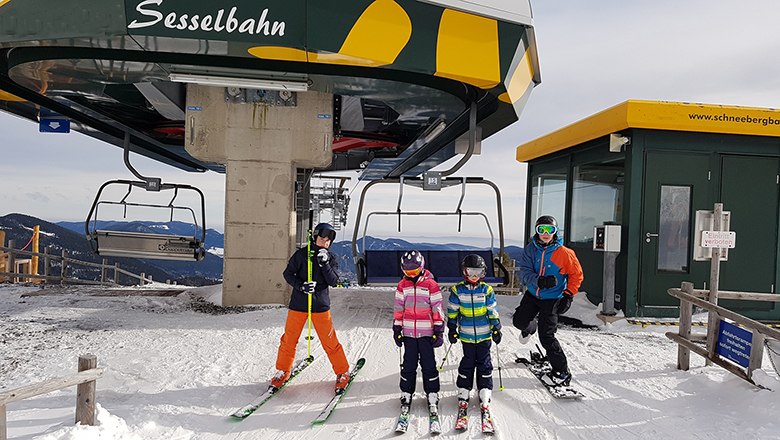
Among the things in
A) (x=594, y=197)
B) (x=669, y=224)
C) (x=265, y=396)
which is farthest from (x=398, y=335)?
(x=594, y=197)

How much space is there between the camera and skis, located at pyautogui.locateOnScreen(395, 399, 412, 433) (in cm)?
402

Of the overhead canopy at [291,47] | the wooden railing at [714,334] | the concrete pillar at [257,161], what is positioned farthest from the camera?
the concrete pillar at [257,161]

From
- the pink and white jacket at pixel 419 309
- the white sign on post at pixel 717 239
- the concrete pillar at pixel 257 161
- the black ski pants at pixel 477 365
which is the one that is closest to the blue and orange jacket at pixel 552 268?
the black ski pants at pixel 477 365

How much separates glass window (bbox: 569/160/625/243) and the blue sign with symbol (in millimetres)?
10970

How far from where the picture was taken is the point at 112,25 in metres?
6.22

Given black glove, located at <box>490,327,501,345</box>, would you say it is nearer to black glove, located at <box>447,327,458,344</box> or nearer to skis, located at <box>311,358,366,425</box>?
black glove, located at <box>447,327,458,344</box>

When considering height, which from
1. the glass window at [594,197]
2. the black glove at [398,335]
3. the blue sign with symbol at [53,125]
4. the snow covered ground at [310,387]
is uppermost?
the blue sign with symbol at [53,125]

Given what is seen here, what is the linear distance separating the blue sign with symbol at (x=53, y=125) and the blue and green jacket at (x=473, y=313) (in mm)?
10302

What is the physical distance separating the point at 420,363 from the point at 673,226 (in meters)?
6.26

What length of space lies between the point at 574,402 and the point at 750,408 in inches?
60.7

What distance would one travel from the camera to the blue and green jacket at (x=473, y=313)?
14.2 ft

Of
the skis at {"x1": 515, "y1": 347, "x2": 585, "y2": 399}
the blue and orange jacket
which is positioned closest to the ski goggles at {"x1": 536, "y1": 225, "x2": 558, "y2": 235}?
the blue and orange jacket

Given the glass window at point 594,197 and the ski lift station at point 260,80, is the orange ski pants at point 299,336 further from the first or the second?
the glass window at point 594,197

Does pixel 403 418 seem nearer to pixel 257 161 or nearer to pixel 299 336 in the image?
pixel 299 336
